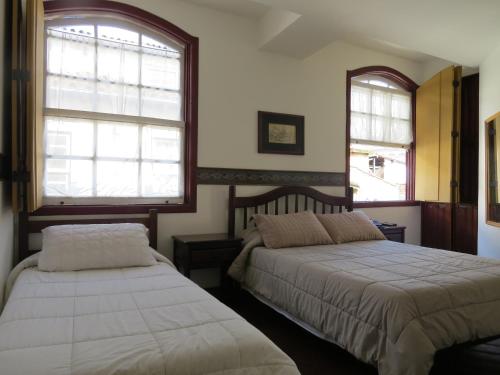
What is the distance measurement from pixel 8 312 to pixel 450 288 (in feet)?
6.99

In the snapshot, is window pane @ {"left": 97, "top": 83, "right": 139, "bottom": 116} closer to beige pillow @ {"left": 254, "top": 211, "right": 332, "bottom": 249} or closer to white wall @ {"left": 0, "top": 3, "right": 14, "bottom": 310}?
white wall @ {"left": 0, "top": 3, "right": 14, "bottom": 310}

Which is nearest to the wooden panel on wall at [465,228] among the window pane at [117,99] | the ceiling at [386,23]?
the ceiling at [386,23]

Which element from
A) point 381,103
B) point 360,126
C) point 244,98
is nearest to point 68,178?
point 244,98

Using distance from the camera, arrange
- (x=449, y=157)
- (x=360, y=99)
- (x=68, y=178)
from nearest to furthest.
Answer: (x=68, y=178)
(x=449, y=157)
(x=360, y=99)

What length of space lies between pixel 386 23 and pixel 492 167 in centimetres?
191

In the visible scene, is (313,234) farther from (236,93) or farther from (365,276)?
(236,93)

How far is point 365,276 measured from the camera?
2.17m

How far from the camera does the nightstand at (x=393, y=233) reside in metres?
4.03

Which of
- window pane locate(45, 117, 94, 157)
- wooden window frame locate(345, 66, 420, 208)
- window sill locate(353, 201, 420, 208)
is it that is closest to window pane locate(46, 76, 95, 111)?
window pane locate(45, 117, 94, 157)

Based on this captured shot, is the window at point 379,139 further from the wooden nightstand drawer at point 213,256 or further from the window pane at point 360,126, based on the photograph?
the wooden nightstand drawer at point 213,256

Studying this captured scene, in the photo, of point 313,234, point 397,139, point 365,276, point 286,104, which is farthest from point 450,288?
point 397,139

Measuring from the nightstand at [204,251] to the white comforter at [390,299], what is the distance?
0.41 metres

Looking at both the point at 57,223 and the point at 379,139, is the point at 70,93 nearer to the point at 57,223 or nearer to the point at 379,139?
the point at 57,223

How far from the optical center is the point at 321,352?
2355 mm
